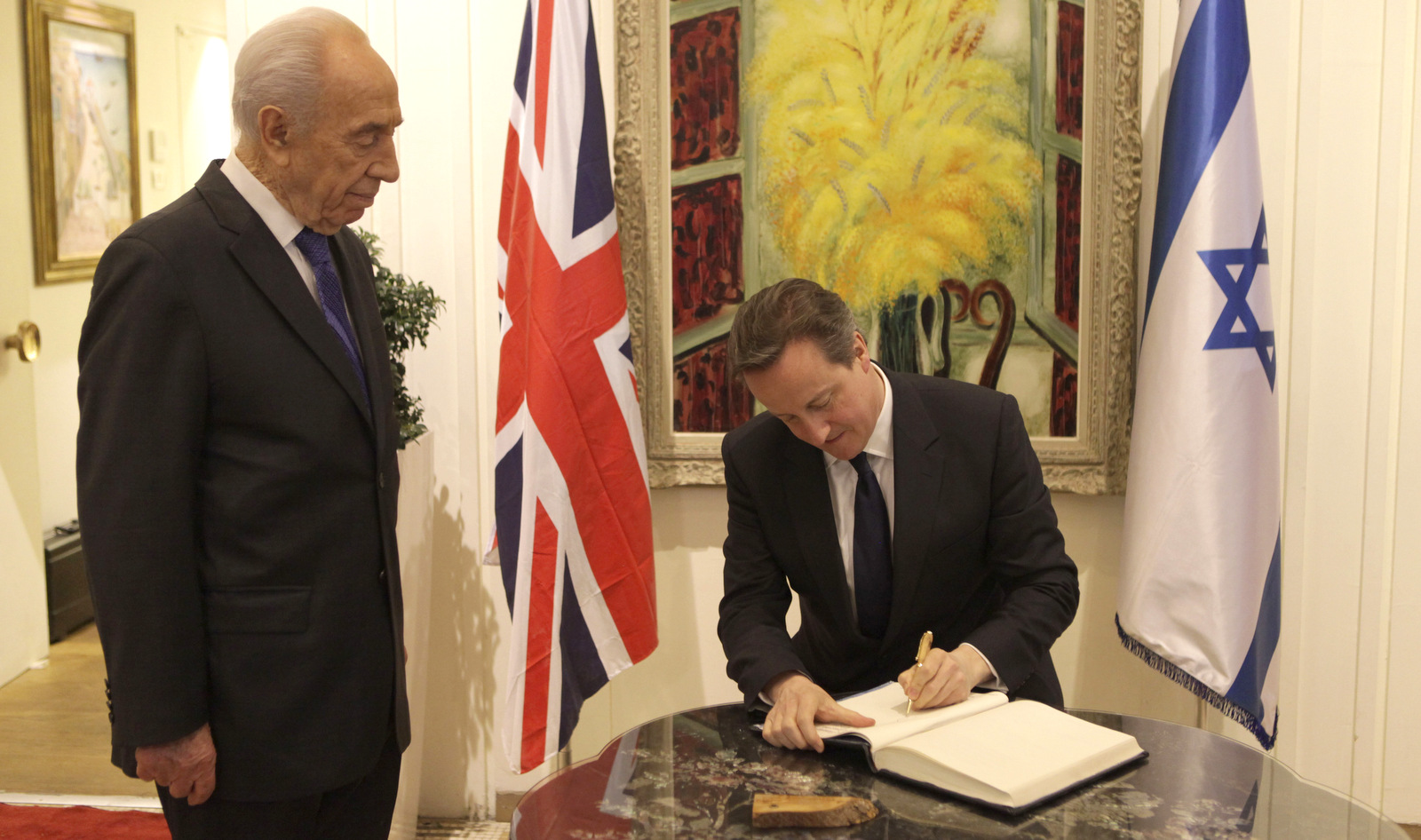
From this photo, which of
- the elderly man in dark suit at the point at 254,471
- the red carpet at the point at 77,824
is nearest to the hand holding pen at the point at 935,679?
the elderly man in dark suit at the point at 254,471

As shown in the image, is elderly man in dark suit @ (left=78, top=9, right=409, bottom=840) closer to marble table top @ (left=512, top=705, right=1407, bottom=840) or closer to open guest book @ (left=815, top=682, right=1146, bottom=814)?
marble table top @ (left=512, top=705, right=1407, bottom=840)

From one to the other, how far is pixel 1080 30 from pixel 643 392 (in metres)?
1.48

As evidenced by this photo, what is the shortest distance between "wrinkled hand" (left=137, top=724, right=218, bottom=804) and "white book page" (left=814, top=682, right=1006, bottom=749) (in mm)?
885

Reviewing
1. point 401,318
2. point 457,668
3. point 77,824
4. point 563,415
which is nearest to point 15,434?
point 77,824

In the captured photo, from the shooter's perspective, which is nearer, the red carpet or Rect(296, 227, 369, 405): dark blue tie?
Rect(296, 227, 369, 405): dark blue tie

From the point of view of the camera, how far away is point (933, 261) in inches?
119

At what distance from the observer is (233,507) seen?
1637 millimetres

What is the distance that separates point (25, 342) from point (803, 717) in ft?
13.0

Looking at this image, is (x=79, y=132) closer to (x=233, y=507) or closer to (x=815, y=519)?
(x=233, y=507)

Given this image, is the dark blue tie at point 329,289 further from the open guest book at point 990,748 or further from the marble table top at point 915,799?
the open guest book at point 990,748

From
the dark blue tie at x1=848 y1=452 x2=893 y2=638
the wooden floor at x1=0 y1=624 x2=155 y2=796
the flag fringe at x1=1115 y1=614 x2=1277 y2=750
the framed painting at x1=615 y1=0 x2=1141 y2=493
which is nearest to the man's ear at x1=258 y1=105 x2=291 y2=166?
the dark blue tie at x1=848 y1=452 x2=893 y2=638

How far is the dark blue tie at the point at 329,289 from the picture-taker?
181cm

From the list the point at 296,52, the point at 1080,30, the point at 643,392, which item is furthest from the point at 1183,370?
the point at 296,52

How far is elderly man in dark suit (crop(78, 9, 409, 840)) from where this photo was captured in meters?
1.56
